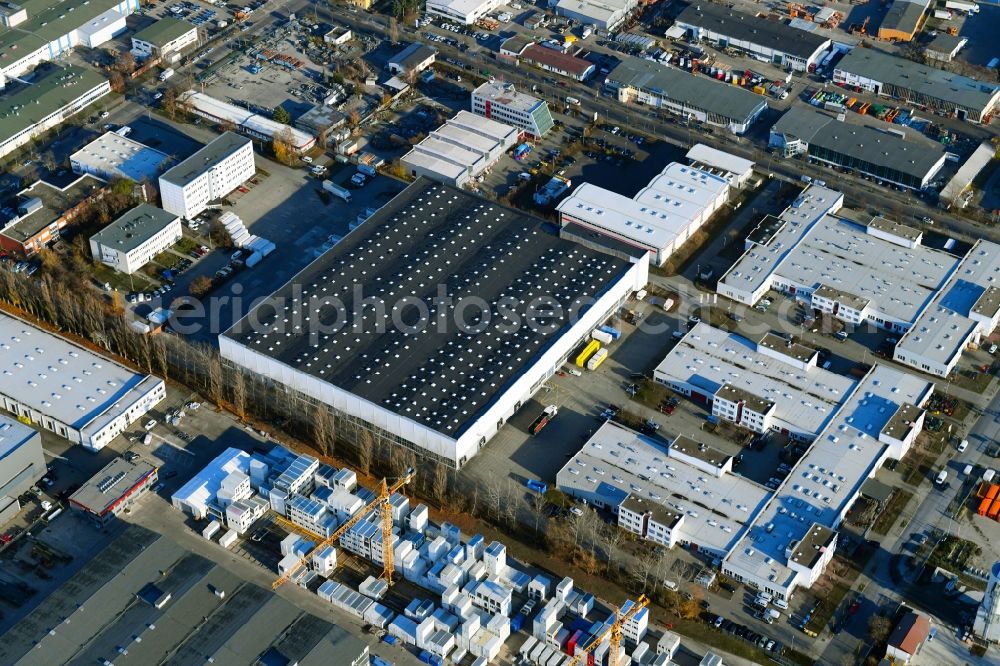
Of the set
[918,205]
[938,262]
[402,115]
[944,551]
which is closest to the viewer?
[944,551]

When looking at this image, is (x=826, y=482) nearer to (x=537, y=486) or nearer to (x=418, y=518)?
(x=537, y=486)

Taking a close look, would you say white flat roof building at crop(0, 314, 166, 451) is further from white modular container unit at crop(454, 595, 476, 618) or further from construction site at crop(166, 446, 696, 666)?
white modular container unit at crop(454, 595, 476, 618)

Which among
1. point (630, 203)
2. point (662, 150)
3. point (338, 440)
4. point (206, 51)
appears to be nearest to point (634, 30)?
point (662, 150)

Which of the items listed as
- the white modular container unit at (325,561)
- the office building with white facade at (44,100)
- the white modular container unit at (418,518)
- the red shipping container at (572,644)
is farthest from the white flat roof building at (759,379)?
the office building with white facade at (44,100)

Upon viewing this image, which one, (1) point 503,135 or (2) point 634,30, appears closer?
(1) point 503,135

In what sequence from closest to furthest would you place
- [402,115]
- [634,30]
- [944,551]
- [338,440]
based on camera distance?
1. [944,551]
2. [338,440]
3. [402,115]
4. [634,30]

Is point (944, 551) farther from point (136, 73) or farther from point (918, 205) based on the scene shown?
point (136, 73)

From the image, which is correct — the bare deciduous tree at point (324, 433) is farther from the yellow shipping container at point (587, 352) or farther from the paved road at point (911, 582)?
the paved road at point (911, 582)
